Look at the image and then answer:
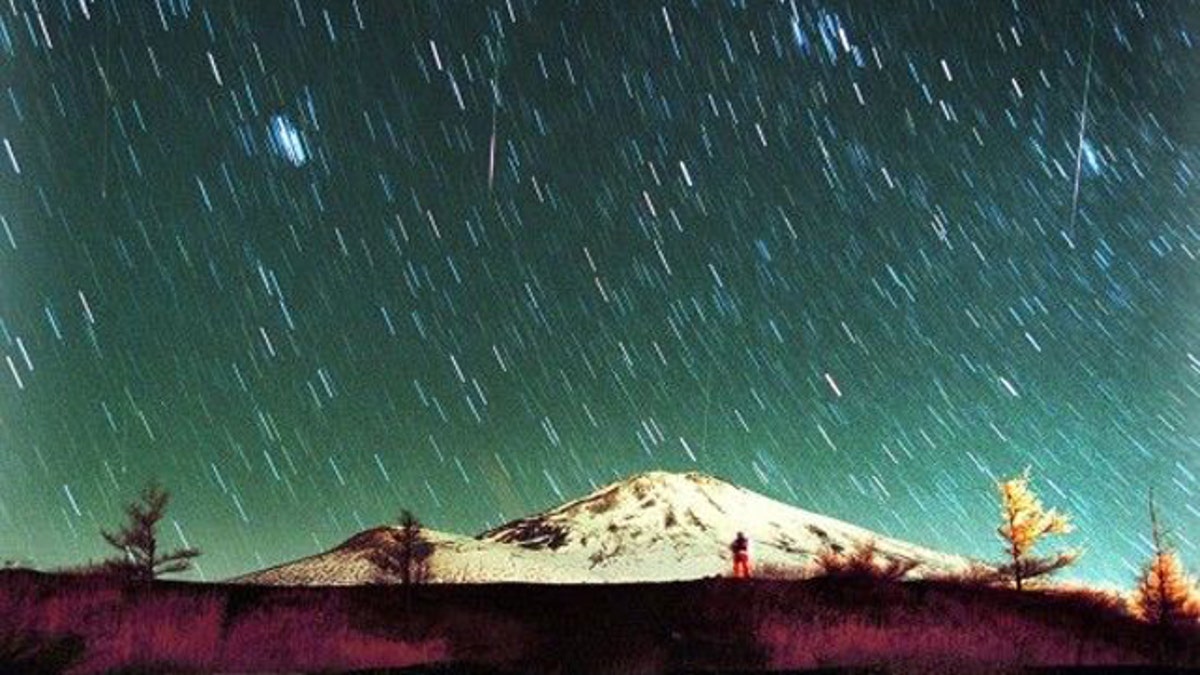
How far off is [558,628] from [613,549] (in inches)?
6401

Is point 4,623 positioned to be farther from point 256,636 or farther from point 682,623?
point 682,623

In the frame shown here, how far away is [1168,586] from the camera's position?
52.7 metres

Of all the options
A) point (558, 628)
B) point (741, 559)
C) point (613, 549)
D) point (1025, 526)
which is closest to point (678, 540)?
point (613, 549)

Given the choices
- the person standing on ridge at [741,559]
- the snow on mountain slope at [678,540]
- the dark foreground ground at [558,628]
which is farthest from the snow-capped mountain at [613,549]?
the dark foreground ground at [558,628]

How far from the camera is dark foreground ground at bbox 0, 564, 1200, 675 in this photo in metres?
16.0

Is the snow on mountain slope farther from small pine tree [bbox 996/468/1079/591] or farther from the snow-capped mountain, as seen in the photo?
small pine tree [bbox 996/468/1079/591]

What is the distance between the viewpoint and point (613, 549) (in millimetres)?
178750

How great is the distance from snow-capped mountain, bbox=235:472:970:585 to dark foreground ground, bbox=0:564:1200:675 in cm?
10979

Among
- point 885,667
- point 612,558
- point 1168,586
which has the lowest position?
point 885,667

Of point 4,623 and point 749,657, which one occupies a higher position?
point 4,623

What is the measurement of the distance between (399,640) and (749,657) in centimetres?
493

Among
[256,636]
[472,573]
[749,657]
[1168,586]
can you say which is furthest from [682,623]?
[472,573]

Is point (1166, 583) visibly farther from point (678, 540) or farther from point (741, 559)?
point (678, 540)

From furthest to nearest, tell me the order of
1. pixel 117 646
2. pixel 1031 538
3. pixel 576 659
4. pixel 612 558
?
pixel 612 558 < pixel 1031 538 < pixel 576 659 < pixel 117 646
